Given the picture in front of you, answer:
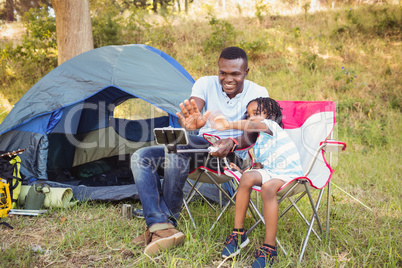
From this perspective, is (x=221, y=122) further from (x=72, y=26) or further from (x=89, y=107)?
(x=72, y=26)

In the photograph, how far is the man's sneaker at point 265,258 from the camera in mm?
1738

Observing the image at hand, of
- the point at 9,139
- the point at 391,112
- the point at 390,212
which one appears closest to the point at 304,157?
the point at 390,212

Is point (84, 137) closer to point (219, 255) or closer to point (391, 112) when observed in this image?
point (219, 255)

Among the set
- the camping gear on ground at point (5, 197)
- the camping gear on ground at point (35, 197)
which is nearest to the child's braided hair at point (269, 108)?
the camping gear on ground at point (35, 197)

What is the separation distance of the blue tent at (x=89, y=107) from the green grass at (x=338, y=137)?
2.40 feet

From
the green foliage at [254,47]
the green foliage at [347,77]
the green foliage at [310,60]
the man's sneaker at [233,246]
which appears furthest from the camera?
the green foliage at [254,47]

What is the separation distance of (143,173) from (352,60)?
19.6 ft

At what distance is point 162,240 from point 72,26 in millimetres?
3715

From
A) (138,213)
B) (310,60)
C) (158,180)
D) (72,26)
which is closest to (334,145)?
(158,180)

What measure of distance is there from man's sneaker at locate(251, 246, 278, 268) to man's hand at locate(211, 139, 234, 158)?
564 millimetres

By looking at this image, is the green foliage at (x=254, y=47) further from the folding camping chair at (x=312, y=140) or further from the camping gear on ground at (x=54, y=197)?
the camping gear on ground at (x=54, y=197)

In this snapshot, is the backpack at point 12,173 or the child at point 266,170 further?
the backpack at point 12,173

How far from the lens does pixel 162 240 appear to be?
1.87 m

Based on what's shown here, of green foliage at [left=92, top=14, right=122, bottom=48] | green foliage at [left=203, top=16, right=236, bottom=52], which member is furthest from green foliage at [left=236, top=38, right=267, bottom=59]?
green foliage at [left=92, top=14, right=122, bottom=48]
